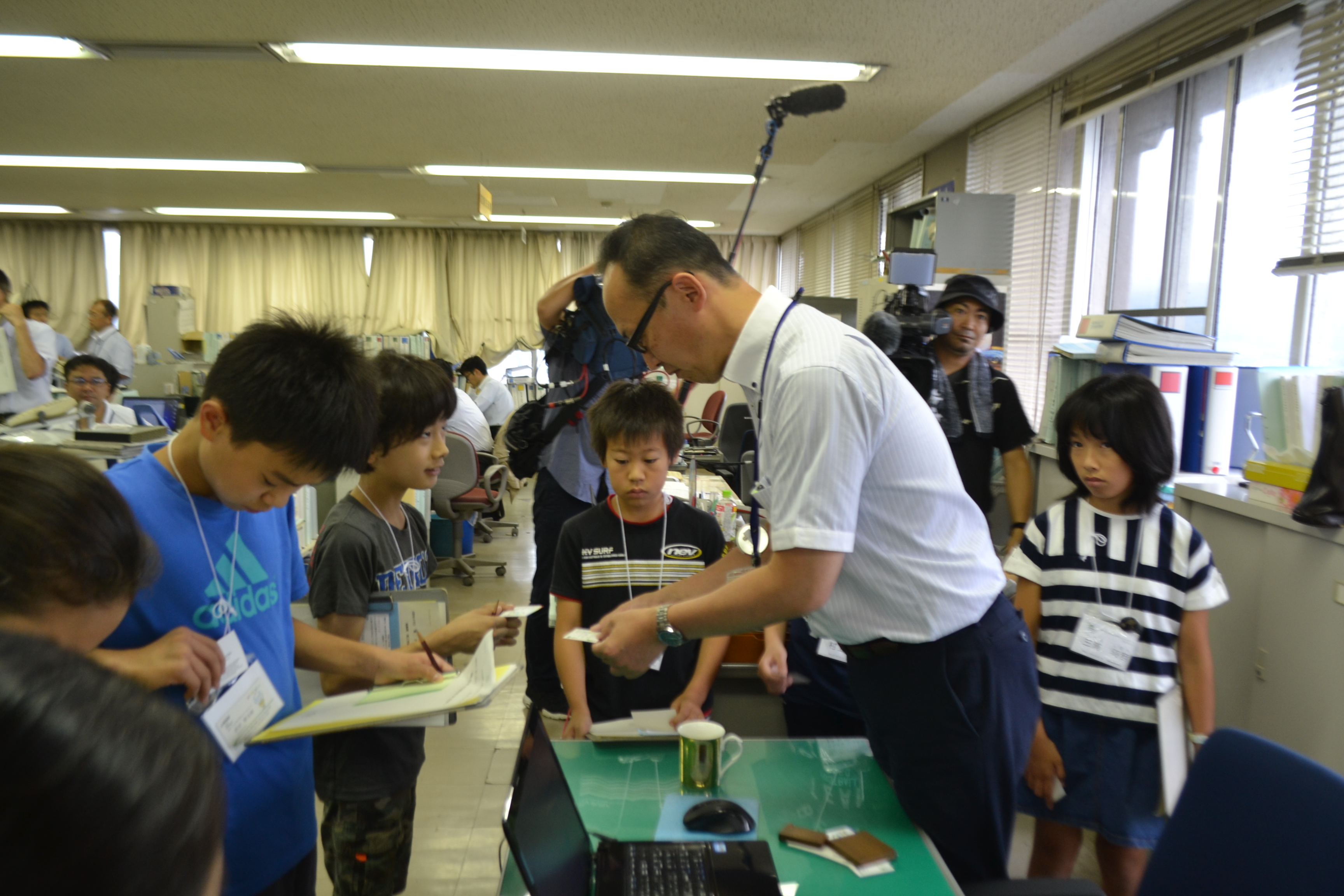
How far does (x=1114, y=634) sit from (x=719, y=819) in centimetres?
99

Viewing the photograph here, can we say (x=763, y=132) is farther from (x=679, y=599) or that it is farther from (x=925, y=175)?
(x=679, y=599)

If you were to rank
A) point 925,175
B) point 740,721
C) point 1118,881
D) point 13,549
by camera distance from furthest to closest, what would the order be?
1. point 925,175
2. point 740,721
3. point 1118,881
4. point 13,549

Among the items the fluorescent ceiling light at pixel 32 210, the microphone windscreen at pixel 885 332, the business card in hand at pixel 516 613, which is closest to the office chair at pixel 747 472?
the microphone windscreen at pixel 885 332

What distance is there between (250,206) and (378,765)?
27.2 ft

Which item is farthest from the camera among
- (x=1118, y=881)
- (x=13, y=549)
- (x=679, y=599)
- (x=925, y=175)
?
(x=925, y=175)

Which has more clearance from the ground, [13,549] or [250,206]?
[250,206]

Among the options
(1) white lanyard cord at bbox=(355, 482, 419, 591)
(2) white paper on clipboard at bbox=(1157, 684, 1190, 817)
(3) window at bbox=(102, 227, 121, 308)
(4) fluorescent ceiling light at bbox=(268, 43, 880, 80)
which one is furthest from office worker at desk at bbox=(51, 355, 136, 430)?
(3) window at bbox=(102, 227, 121, 308)

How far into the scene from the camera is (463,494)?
4.72 metres

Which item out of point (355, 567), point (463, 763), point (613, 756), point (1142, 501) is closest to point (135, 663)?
point (355, 567)

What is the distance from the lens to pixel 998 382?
2.60 m

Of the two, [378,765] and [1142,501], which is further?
[1142,501]

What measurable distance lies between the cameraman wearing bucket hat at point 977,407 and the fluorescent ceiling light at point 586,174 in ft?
13.2

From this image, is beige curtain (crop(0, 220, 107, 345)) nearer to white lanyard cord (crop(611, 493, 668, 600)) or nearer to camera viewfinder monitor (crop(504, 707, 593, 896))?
white lanyard cord (crop(611, 493, 668, 600))

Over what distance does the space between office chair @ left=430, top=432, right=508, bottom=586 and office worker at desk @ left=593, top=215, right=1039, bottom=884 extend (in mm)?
3442
